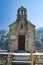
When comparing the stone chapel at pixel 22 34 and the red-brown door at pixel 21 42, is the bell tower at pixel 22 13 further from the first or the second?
the red-brown door at pixel 21 42

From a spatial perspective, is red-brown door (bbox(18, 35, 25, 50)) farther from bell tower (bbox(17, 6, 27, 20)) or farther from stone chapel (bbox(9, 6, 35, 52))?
bell tower (bbox(17, 6, 27, 20))

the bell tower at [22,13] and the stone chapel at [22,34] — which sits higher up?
the bell tower at [22,13]

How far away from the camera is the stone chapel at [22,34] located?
2211cm

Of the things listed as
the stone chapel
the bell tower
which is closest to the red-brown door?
the stone chapel


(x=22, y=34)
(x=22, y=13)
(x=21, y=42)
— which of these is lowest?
(x=21, y=42)

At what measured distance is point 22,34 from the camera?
22.5 metres

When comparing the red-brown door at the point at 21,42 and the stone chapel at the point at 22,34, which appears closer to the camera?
the stone chapel at the point at 22,34

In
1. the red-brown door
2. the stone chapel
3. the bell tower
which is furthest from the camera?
the bell tower

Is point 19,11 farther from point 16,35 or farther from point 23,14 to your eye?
point 16,35

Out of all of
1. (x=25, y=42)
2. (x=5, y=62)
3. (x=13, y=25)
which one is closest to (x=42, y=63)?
(x=5, y=62)

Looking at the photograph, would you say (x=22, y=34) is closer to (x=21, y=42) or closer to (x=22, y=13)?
(x=21, y=42)

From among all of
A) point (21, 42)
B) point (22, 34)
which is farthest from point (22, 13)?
point (21, 42)

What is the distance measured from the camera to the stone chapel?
72.5ft

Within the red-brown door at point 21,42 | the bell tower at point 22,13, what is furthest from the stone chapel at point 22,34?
the bell tower at point 22,13
